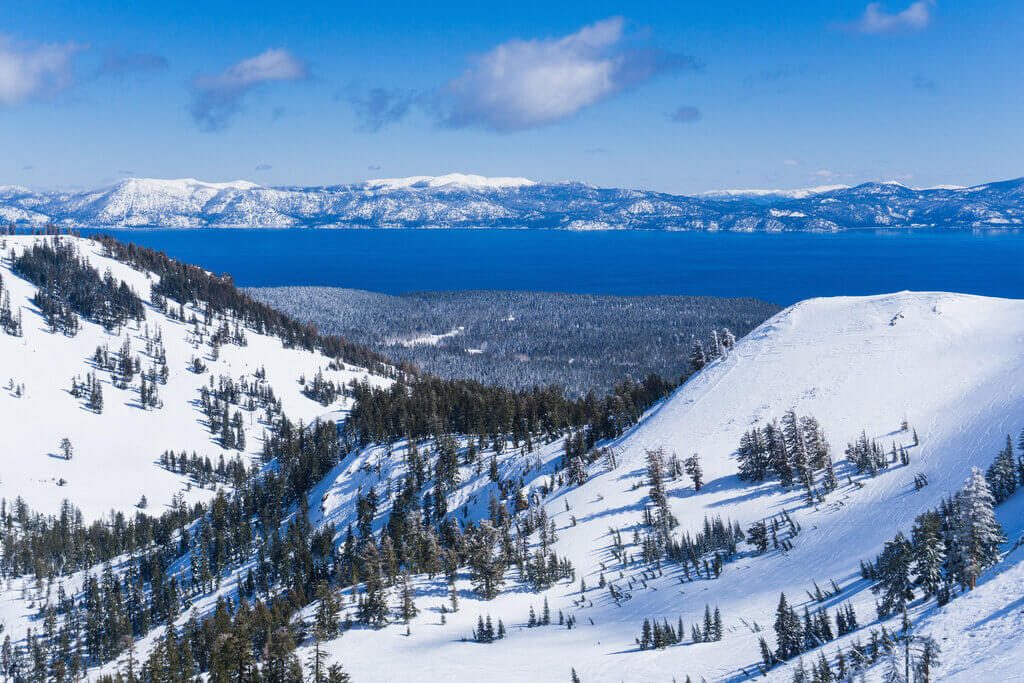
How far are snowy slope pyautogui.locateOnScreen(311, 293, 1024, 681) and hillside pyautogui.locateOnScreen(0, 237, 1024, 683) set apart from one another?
403 mm

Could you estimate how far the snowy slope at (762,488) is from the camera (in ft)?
199

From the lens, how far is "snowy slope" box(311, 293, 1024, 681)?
60656mm

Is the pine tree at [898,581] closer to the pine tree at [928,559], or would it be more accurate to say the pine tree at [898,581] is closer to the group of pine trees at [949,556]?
the group of pine trees at [949,556]

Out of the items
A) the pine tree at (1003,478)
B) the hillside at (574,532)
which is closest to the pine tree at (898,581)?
the hillside at (574,532)

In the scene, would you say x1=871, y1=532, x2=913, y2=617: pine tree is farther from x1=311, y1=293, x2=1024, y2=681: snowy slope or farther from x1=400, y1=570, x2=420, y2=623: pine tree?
x1=400, y1=570, x2=420, y2=623: pine tree

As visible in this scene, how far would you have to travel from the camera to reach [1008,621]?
40.2 metres

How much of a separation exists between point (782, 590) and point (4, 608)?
153m

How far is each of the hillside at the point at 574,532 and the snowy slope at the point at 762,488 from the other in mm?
403

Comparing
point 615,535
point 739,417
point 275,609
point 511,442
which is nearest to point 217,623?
point 275,609

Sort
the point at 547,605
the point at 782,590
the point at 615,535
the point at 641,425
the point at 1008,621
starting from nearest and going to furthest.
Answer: the point at 1008,621 → the point at 782,590 → the point at 547,605 → the point at 615,535 → the point at 641,425

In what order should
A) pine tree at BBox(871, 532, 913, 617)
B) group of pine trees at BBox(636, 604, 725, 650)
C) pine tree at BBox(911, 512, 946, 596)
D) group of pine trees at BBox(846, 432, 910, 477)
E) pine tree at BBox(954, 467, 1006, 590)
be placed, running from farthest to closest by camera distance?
group of pine trees at BBox(846, 432, 910, 477) → group of pine trees at BBox(636, 604, 725, 650) → pine tree at BBox(911, 512, 946, 596) → pine tree at BBox(871, 532, 913, 617) → pine tree at BBox(954, 467, 1006, 590)

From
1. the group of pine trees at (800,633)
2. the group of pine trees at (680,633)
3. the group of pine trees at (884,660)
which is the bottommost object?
the group of pine trees at (680,633)

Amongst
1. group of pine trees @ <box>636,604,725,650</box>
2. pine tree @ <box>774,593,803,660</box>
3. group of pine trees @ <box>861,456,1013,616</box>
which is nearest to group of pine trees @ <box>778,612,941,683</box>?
pine tree @ <box>774,593,803,660</box>

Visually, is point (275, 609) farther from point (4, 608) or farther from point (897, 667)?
point (4, 608)
